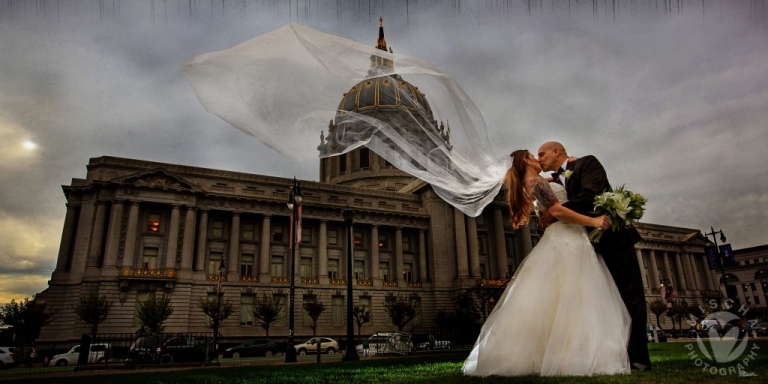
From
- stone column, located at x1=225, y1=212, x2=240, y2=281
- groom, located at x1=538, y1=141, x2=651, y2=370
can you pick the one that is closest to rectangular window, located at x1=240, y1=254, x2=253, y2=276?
stone column, located at x1=225, y1=212, x2=240, y2=281

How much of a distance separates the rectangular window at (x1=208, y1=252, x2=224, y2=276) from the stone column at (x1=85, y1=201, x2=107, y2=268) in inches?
386

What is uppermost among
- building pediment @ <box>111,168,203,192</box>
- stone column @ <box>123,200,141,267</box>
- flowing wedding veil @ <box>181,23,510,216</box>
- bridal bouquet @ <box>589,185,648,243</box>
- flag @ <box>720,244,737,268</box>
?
building pediment @ <box>111,168,203,192</box>

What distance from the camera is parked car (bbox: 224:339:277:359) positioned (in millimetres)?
33281

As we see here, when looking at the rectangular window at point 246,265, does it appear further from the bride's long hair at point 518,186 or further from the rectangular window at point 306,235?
the bride's long hair at point 518,186

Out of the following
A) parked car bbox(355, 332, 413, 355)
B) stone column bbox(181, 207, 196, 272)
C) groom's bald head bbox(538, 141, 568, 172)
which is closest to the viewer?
groom's bald head bbox(538, 141, 568, 172)

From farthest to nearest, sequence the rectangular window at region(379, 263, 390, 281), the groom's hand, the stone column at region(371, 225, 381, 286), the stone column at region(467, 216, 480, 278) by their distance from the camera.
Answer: the rectangular window at region(379, 263, 390, 281) → the stone column at region(467, 216, 480, 278) → the stone column at region(371, 225, 381, 286) → the groom's hand

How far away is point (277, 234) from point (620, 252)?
163 ft

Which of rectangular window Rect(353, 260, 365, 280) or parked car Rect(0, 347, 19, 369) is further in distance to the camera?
rectangular window Rect(353, 260, 365, 280)

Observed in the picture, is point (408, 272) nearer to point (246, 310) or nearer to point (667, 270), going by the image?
point (246, 310)

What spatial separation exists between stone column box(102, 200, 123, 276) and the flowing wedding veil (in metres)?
42.7

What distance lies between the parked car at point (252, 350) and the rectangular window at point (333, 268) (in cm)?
1857

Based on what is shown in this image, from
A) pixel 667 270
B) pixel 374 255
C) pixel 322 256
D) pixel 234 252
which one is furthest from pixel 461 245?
pixel 667 270

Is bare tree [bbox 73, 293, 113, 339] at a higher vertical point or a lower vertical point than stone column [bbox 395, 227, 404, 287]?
lower

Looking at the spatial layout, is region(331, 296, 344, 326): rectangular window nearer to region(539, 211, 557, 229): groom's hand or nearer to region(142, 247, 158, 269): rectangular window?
region(142, 247, 158, 269): rectangular window
